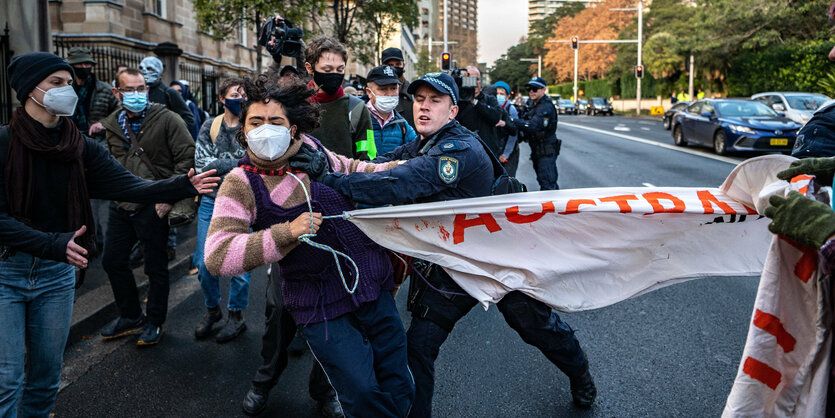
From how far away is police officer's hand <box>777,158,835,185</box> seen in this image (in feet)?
7.14

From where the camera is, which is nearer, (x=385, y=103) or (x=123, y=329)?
(x=385, y=103)

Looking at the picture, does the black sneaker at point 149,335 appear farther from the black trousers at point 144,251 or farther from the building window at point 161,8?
the building window at point 161,8

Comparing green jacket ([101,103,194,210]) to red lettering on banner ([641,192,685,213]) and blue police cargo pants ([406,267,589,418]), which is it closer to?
Answer: blue police cargo pants ([406,267,589,418])

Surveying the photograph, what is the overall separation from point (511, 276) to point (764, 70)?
118 ft

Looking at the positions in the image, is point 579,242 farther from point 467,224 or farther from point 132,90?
point 132,90

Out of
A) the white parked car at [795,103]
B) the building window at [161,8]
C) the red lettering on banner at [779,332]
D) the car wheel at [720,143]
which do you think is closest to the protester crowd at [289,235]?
the red lettering on banner at [779,332]

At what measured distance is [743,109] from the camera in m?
18.6

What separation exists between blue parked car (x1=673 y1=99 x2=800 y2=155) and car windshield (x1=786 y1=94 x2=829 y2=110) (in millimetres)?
1762

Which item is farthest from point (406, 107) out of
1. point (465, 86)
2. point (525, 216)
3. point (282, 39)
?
point (525, 216)

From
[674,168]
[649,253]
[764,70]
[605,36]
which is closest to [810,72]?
[764,70]

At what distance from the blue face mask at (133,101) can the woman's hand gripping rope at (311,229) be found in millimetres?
2710

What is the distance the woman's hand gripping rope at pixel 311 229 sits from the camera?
2691mm

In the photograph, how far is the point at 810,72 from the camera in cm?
3003

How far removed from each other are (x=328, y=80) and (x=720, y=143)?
16271 millimetres
